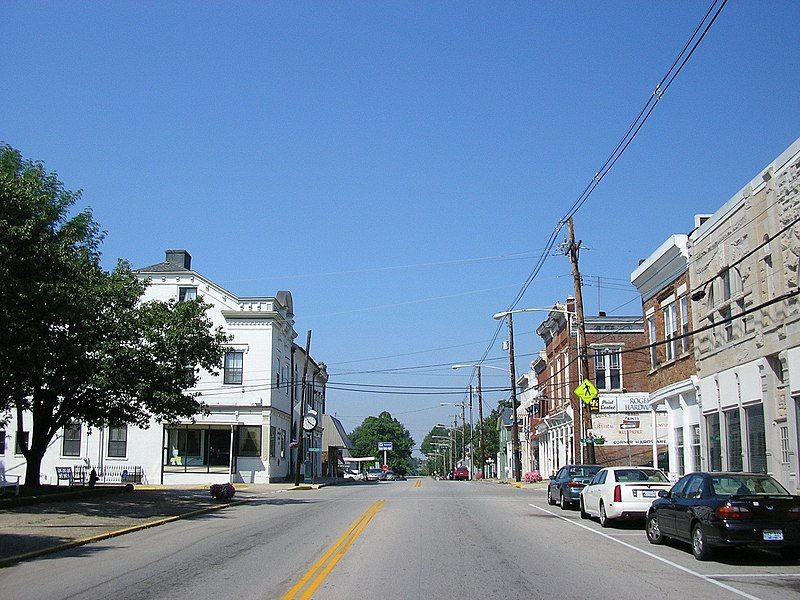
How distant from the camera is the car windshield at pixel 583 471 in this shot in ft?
90.0

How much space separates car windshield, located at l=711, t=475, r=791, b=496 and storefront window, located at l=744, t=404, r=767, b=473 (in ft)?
29.6

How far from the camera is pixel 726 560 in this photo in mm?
14719

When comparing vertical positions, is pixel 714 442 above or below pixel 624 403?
below

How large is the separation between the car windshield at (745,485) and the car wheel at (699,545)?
2.36 feet

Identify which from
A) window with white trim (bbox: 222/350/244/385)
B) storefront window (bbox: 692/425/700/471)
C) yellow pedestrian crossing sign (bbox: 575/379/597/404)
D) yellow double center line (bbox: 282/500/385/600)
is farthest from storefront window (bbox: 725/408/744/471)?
window with white trim (bbox: 222/350/244/385)

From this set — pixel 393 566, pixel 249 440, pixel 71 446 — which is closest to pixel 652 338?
pixel 393 566

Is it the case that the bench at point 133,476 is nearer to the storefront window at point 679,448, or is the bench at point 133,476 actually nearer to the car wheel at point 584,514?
the storefront window at point 679,448

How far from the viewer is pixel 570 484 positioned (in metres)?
26.8

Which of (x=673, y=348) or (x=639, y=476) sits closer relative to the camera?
(x=639, y=476)

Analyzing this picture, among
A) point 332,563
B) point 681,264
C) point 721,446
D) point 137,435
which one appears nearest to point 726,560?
point 332,563

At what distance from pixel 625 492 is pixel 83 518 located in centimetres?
1405

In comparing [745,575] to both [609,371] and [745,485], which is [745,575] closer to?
[745,485]

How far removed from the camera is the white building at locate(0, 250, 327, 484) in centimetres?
5000

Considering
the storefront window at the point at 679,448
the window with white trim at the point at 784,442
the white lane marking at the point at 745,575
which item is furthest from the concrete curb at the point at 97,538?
the storefront window at the point at 679,448
